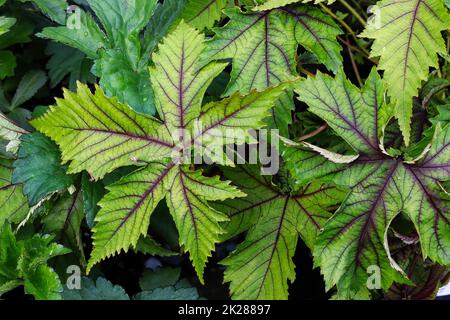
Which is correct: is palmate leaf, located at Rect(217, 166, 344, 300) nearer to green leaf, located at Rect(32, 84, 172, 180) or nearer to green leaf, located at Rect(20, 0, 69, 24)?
green leaf, located at Rect(32, 84, 172, 180)

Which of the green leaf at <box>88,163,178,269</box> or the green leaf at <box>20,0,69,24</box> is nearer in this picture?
the green leaf at <box>88,163,178,269</box>

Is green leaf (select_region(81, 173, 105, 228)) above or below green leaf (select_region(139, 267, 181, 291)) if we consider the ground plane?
above

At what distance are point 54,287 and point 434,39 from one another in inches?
25.9

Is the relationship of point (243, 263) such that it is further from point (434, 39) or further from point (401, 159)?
point (434, 39)

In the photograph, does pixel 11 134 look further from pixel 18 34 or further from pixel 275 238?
pixel 275 238

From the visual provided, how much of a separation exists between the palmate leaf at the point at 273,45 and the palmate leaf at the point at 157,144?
9cm

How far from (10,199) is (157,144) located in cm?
30

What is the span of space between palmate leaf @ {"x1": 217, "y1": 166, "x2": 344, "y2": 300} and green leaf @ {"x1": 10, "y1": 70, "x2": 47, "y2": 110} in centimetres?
53

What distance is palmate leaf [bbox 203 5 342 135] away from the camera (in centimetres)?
89

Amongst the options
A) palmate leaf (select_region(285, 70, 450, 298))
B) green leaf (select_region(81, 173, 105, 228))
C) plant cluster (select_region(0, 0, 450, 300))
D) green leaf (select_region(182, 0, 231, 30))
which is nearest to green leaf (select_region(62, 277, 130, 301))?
plant cluster (select_region(0, 0, 450, 300))

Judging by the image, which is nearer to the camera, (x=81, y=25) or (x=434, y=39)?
(x=434, y=39)

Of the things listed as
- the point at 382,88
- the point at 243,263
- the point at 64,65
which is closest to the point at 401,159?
the point at 382,88

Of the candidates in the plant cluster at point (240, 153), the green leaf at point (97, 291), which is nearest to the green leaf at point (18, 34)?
the plant cluster at point (240, 153)

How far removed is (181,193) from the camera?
826mm
